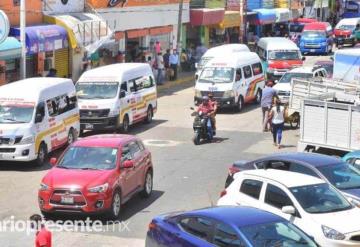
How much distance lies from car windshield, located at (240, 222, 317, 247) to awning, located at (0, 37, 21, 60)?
18.8 meters

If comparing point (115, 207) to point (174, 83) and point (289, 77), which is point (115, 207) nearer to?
point (289, 77)

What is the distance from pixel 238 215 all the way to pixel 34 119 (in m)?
11.3

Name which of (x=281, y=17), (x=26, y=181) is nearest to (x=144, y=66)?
(x=26, y=181)

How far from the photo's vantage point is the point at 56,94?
2250 centimetres

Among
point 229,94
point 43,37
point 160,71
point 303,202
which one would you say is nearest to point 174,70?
point 160,71

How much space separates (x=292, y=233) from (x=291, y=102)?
16314 mm

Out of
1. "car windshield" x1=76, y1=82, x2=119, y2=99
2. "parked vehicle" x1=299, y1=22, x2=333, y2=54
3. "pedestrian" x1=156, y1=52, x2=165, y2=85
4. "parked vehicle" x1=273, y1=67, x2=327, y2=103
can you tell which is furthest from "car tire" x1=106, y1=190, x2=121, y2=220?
"parked vehicle" x1=299, y1=22, x2=333, y2=54

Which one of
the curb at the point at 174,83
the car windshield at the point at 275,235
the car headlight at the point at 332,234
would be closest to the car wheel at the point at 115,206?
the car headlight at the point at 332,234

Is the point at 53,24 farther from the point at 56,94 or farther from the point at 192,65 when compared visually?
the point at 192,65

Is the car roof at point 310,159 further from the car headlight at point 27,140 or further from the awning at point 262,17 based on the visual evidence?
the awning at point 262,17

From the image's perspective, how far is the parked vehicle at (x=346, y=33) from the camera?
66.8 m

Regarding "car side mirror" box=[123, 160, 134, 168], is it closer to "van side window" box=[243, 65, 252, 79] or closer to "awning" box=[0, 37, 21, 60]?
"awning" box=[0, 37, 21, 60]

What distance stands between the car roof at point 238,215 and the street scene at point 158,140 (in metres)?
0.03

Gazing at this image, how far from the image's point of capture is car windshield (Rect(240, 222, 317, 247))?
10062 mm
